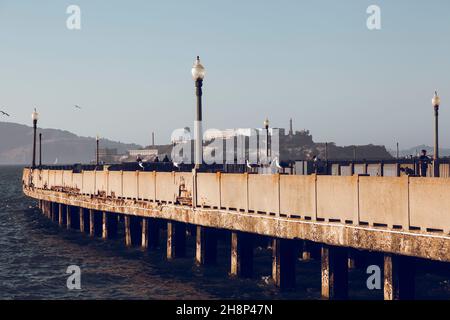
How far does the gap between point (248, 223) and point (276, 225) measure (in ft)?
5.25

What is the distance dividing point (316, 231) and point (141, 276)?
10.8 m

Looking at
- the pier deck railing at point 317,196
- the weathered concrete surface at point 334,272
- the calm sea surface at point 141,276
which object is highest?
the pier deck railing at point 317,196

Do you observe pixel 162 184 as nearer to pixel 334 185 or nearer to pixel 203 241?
pixel 203 241

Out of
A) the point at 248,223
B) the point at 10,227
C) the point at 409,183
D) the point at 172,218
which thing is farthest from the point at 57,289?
the point at 10,227

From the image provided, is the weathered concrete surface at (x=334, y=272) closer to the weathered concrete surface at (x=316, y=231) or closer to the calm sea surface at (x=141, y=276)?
the weathered concrete surface at (x=316, y=231)

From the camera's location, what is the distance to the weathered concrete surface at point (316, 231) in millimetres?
15688

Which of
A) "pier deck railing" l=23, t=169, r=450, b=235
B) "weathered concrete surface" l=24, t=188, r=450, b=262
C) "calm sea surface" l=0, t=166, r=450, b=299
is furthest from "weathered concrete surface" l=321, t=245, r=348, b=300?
"calm sea surface" l=0, t=166, r=450, b=299

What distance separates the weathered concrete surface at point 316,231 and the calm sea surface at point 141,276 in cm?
248

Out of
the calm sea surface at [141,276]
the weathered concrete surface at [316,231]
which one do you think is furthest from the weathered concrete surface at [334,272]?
the calm sea surface at [141,276]

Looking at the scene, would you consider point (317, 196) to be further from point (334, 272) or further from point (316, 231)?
point (334, 272)

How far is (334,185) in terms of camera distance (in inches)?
728

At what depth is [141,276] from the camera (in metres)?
27.0

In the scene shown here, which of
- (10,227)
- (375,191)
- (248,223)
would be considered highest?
(375,191)
